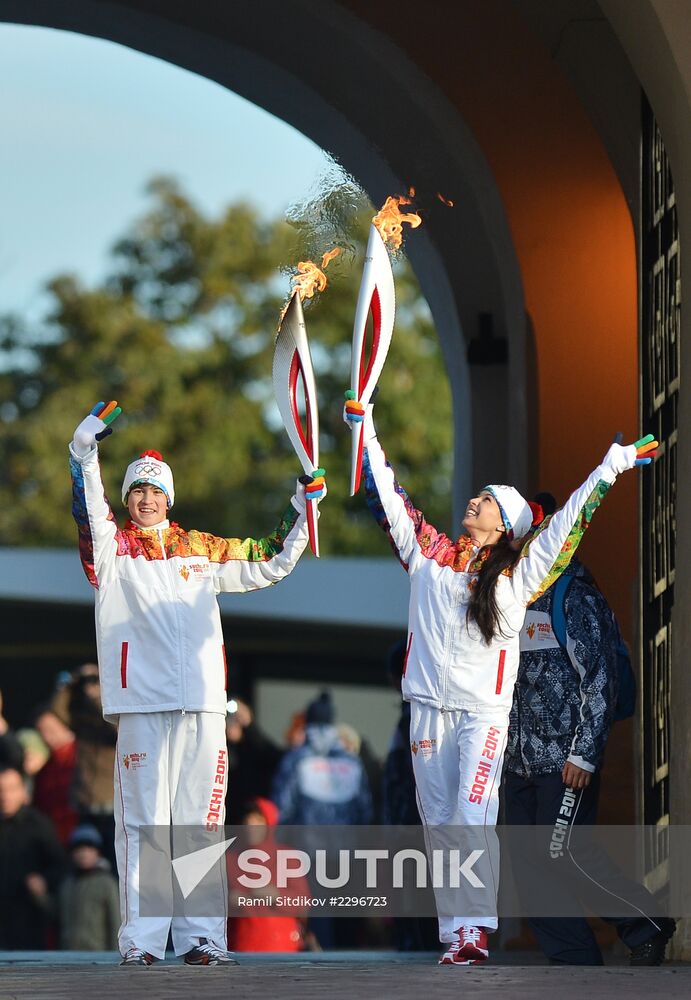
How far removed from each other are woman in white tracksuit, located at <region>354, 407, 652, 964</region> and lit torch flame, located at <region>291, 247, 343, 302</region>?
32.8 inches

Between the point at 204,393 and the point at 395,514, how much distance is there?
73.0 ft

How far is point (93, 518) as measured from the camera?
6926mm

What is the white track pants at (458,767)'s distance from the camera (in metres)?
6.82

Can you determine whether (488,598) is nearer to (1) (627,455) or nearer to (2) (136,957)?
(1) (627,455)

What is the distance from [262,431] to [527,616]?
22.0 meters

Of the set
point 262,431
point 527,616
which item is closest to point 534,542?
point 527,616

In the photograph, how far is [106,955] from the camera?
26.4 ft

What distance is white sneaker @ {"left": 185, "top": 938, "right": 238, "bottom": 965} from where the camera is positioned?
672 cm

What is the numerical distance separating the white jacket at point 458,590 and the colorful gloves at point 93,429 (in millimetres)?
915

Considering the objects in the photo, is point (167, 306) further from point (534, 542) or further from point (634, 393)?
point (534, 542)

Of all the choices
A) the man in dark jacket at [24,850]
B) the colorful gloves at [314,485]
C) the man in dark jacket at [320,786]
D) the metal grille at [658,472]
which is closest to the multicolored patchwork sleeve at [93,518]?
the colorful gloves at [314,485]

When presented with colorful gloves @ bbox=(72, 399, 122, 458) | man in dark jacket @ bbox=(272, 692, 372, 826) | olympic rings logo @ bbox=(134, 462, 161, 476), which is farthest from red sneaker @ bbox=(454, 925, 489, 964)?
man in dark jacket @ bbox=(272, 692, 372, 826)

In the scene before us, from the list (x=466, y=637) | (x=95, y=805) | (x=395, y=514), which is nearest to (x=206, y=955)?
(x=466, y=637)

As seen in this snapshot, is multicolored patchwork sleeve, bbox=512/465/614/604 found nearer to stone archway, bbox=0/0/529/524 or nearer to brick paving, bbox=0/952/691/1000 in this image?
brick paving, bbox=0/952/691/1000
